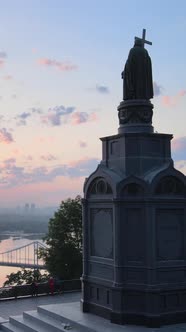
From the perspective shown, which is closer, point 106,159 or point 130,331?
point 130,331

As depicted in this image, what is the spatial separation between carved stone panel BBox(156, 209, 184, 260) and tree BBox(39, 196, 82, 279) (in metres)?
12.9

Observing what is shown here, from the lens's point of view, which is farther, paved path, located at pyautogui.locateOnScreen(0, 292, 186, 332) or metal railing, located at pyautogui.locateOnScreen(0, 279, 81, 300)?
metal railing, located at pyautogui.locateOnScreen(0, 279, 81, 300)

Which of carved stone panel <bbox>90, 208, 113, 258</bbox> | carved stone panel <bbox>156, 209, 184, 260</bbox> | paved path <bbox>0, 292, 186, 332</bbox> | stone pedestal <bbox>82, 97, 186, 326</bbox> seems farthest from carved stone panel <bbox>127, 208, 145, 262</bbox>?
paved path <bbox>0, 292, 186, 332</bbox>

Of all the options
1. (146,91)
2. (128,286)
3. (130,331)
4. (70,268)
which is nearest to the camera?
(130,331)

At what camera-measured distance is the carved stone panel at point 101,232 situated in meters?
13.6

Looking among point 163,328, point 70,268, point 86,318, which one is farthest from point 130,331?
point 70,268

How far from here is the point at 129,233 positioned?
13039mm

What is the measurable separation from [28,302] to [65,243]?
7.53 meters

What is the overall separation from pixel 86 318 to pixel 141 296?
1.95 m

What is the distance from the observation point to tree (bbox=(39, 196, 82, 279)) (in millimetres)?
25531

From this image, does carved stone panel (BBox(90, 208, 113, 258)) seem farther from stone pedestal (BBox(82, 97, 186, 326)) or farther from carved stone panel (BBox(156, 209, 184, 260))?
carved stone panel (BBox(156, 209, 184, 260))

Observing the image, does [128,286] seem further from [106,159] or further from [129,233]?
[106,159]

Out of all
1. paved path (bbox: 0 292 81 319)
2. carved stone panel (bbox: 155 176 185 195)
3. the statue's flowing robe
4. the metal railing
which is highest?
the statue's flowing robe

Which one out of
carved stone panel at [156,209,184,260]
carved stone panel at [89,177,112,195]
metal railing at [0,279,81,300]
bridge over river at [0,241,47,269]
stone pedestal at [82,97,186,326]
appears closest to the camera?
stone pedestal at [82,97,186,326]
